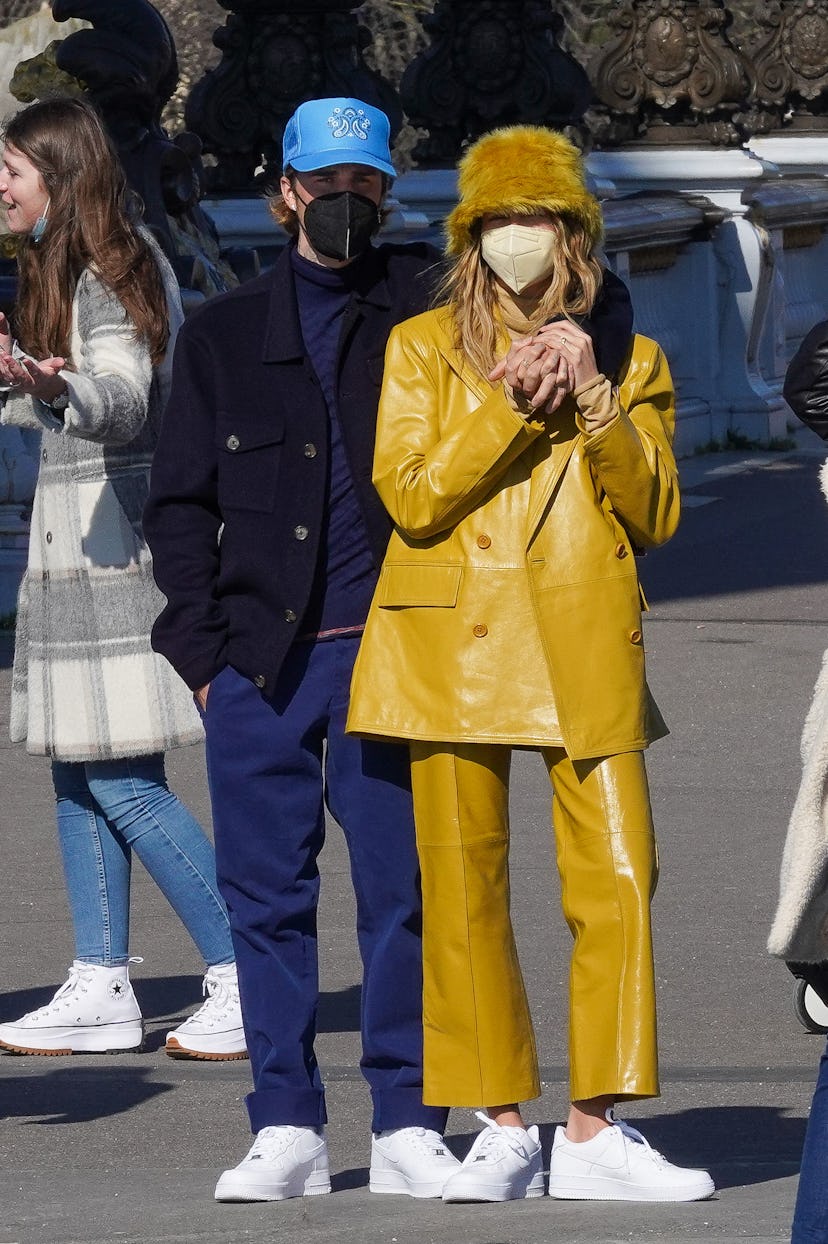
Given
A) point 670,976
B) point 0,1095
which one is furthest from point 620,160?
point 0,1095

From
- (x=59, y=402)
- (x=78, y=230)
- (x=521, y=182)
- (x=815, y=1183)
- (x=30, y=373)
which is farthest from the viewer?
(x=78, y=230)

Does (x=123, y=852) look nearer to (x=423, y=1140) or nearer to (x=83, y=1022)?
(x=83, y=1022)

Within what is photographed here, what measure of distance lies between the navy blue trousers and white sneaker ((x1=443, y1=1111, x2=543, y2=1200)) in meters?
0.13

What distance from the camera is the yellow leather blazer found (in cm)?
412

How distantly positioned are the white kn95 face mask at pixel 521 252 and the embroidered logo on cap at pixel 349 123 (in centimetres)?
33

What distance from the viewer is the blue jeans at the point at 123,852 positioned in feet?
17.6

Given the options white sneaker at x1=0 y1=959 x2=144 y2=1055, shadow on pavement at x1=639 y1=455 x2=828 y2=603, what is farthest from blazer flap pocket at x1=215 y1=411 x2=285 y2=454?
shadow on pavement at x1=639 y1=455 x2=828 y2=603

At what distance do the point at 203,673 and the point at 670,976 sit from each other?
213 centimetres

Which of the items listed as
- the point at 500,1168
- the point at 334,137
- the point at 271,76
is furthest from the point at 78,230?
the point at 271,76

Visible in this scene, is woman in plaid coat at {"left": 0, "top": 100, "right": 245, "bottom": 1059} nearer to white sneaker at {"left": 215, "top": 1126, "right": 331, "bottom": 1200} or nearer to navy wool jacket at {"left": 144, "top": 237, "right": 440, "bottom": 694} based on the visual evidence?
navy wool jacket at {"left": 144, "top": 237, "right": 440, "bottom": 694}

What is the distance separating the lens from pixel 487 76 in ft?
51.8

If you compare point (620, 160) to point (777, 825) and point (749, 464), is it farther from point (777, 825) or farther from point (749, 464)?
point (777, 825)

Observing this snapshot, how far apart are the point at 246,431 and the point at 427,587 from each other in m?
0.42

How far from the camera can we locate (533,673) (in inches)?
163
